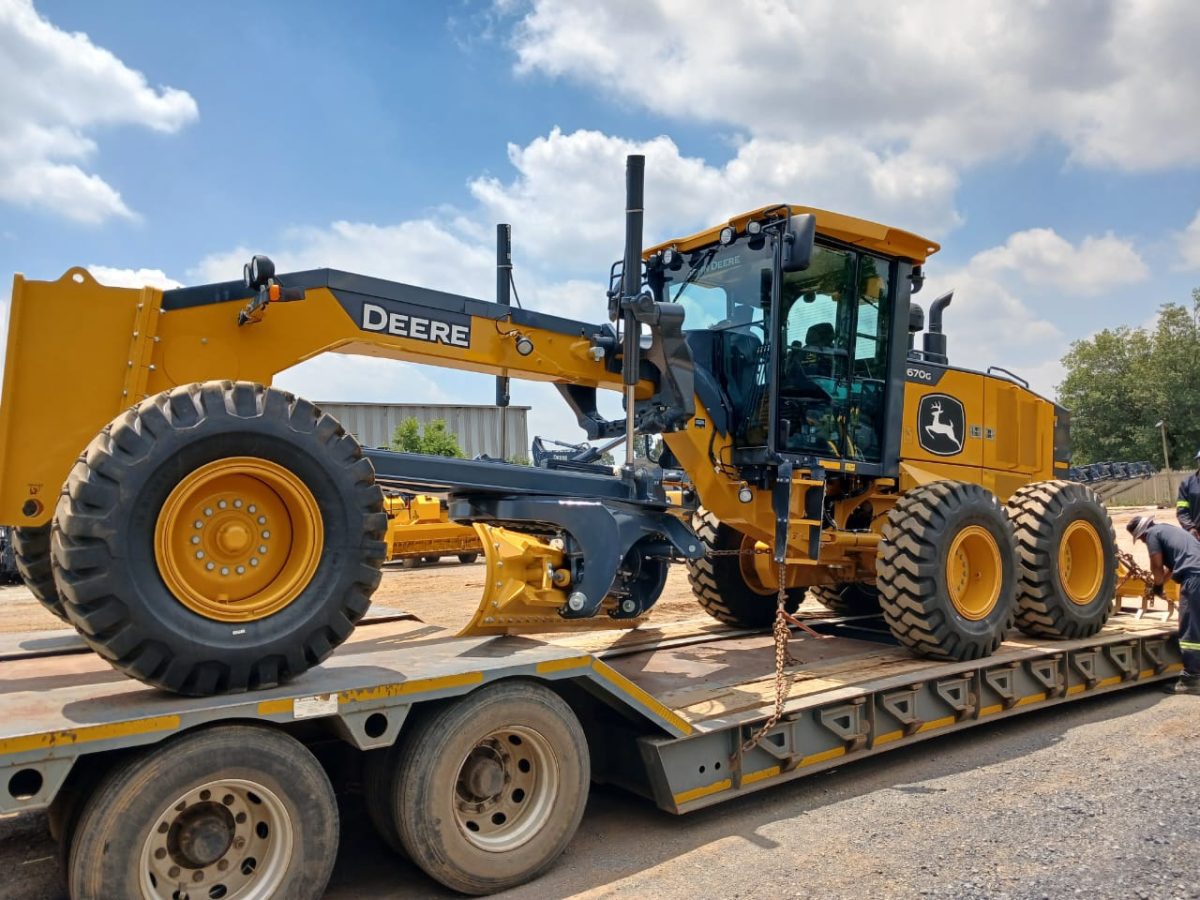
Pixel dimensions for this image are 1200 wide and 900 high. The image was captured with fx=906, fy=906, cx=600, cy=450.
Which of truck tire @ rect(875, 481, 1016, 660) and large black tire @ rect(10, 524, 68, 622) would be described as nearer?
large black tire @ rect(10, 524, 68, 622)

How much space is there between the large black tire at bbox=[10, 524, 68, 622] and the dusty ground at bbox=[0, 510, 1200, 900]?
4.10ft

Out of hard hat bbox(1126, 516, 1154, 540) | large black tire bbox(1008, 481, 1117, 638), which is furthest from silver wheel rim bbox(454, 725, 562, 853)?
hard hat bbox(1126, 516, 1154, 540)

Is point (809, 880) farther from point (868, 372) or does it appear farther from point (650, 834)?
point (868, 372)

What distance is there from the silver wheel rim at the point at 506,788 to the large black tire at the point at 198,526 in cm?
86

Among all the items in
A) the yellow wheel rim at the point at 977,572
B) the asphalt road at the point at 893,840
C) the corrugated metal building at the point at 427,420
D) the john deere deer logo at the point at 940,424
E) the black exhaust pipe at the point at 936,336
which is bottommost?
the asphalt road at the point at 893,840

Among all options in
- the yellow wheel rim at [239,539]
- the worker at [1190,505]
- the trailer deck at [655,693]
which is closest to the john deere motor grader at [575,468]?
the yellow wheel rim at [239,539]

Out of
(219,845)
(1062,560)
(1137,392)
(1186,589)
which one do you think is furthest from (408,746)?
(1137,392)

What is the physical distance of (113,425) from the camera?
11.0ft

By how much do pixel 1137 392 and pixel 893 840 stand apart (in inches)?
1959

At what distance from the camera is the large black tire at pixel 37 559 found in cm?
421

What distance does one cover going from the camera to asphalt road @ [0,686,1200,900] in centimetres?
399

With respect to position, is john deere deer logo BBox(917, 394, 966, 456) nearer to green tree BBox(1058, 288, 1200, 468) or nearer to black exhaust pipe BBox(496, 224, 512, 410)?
black exhaust pipe BBox(496, 224, 512, 410)

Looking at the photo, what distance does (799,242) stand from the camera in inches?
243

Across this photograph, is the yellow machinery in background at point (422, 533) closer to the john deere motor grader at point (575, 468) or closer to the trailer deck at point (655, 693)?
the john deere motor grader at point (575, 468)
